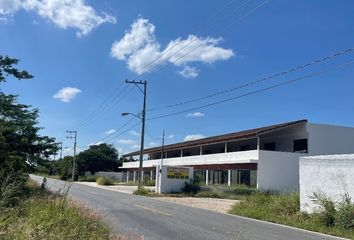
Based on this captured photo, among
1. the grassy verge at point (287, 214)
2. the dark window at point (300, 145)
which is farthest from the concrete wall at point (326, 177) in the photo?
the dark window at point (300, 145)

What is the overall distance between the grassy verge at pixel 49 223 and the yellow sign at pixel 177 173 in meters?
30.9

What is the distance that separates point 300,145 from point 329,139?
2.63 m

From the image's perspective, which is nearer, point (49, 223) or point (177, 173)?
point (49, 223)

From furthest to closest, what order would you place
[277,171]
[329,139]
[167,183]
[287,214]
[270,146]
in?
[270,146] < [329,139] < [167,183] < [277,171] < [287,214]

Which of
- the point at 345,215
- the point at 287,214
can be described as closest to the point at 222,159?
the point at 287,214

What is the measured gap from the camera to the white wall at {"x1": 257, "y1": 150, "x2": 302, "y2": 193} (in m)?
39.0

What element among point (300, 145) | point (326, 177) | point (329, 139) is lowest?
point (326, 177)

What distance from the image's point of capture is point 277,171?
39.6 metres

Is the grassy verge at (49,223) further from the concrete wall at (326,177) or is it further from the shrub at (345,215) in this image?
the concrete wall at (326,177)

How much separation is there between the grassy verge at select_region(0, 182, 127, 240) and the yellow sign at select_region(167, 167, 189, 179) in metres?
30.9

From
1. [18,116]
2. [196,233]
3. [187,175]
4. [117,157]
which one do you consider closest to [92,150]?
[117,157]

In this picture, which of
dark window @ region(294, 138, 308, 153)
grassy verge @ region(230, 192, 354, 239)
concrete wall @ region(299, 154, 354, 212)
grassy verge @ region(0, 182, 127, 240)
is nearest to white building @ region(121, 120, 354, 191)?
dark window @ region(294, 138, 308, 153)

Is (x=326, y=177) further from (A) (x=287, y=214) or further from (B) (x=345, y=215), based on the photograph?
(B) (x=345, y=215)

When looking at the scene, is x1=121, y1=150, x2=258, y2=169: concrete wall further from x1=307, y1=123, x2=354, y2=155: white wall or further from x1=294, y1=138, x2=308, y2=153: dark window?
x1=307, y1=123, x2=354, y2=155: white wall
